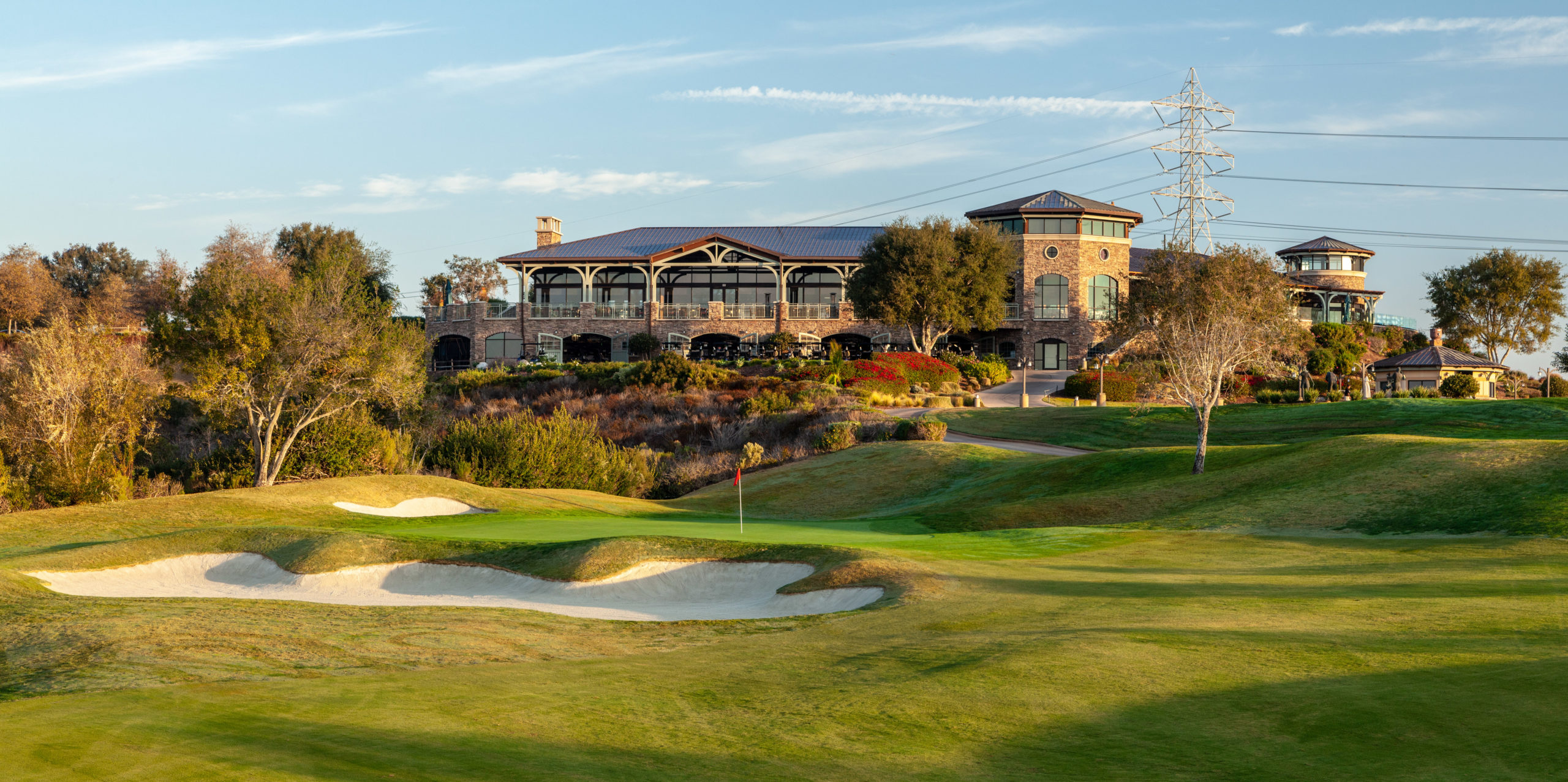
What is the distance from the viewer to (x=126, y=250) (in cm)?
10038

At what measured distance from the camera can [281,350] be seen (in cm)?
2942

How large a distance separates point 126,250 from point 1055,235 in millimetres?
82921

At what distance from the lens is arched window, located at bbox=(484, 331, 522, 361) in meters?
74.4

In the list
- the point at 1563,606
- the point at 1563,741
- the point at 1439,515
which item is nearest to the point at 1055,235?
the point at 1439,515

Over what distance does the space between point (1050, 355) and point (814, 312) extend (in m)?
15.4

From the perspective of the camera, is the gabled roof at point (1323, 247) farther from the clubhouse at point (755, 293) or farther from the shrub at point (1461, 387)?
the shrub at point (1461, 387)

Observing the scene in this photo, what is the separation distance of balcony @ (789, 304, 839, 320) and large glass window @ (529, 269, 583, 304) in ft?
58.7

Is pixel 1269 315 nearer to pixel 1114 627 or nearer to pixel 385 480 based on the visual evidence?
pixel 385 480

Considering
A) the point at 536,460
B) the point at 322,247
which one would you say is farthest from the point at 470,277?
the point at 536,460

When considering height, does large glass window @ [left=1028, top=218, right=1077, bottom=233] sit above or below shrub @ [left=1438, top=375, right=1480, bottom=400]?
above

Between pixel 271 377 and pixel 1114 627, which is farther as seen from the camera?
pixel 271 377

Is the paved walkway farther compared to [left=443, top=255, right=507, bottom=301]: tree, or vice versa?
[left=443, top=255, right=507, bottom=301]: tree

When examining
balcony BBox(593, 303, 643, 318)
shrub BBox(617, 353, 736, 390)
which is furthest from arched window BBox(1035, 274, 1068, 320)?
balcony BBox(593, 303, 643, 318)

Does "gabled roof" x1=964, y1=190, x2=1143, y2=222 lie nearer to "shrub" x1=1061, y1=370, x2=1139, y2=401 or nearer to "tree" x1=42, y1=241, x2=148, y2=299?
"shrub" x1=1061, y1=370, x2=1139, y2=401
